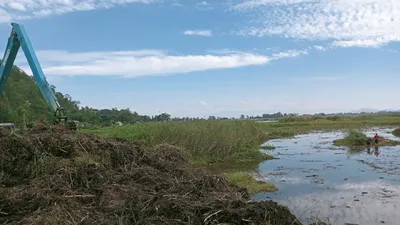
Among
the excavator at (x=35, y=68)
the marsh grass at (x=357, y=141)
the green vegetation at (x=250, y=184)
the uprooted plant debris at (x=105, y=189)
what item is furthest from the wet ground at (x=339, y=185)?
the excavator at (x=35, y=68)

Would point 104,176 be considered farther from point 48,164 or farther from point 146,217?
point 146,217

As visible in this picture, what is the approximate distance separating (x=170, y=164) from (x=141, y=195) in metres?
2.97

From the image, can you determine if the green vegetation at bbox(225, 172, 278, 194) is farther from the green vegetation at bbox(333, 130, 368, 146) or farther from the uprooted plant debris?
the green vegetation at bbox(333, 130, 368, 146)

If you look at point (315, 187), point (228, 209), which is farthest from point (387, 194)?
point (228, 209)

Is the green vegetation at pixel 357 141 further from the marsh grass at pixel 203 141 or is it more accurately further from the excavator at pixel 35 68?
the excavator at pixel 35 68

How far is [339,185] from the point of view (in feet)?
35.6

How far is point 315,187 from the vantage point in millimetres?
10648

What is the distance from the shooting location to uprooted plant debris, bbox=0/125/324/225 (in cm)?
446

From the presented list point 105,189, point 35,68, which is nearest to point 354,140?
point 35,68

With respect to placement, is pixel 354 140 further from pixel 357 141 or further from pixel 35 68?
pixel 35 68

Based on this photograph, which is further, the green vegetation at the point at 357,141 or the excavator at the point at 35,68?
the green vegetation at the point at 357,141

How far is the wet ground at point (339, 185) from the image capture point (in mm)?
7793

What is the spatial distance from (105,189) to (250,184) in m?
5.79

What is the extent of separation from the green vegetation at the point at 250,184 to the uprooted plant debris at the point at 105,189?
91.2 inches
